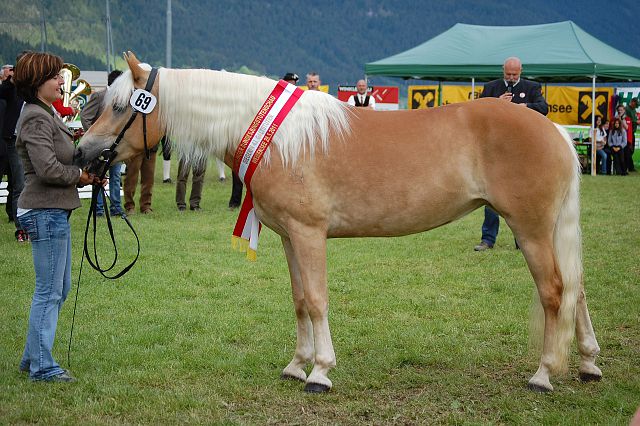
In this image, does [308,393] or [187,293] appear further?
[187,293]

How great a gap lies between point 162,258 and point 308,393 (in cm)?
470

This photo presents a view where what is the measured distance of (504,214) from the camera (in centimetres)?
469

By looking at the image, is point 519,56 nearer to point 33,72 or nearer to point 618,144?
point 618,144

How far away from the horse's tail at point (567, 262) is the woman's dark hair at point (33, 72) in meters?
3.31

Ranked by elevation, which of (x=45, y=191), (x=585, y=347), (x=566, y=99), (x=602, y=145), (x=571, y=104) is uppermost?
(x=566, y=99)

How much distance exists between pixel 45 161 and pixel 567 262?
3.35 metres

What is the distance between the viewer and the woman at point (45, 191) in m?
4.49

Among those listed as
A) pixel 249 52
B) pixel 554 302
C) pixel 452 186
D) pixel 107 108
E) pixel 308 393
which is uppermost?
pixel 249 52

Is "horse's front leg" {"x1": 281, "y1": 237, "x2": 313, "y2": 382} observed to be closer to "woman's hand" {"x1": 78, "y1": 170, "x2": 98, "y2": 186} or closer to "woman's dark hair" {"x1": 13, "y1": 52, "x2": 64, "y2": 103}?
"woman's hand" {"x1": 78, "y1": 170, "x2": 98, "y2": 186}

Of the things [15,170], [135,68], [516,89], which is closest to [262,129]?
[135,68]

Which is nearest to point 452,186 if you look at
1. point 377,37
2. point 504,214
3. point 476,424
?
point 504,214

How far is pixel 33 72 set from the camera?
4.54 m

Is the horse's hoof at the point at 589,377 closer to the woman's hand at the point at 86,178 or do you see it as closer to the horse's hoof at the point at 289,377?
the horse's hoof at the point at 289,377

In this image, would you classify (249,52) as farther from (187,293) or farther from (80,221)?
(187,293)
